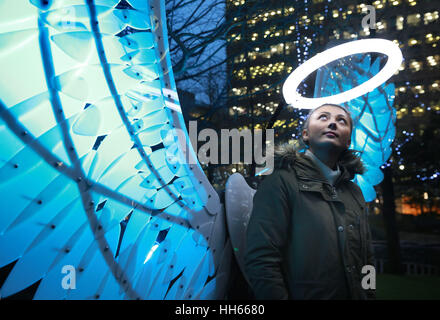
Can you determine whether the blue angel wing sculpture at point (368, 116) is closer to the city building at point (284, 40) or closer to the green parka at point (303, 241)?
the city building at point (284, 40)

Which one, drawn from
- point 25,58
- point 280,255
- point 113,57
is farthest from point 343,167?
point 25,58

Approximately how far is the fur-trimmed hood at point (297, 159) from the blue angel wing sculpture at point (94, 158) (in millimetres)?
429

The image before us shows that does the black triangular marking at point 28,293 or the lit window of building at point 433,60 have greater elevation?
the lit window of building at point 433,60

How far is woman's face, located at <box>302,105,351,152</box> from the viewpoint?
4.33 feet

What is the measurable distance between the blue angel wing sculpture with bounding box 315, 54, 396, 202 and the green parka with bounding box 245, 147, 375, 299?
5.64 ft

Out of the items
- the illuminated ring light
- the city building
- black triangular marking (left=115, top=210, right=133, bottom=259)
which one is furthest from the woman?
the city building

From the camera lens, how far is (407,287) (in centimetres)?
458

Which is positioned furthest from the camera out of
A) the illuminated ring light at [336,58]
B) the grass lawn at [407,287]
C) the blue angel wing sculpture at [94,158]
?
the grass lawn at [407,287]

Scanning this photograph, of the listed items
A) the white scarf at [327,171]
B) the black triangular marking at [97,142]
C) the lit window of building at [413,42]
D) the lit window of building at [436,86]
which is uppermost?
the lit window of building at [413,42]

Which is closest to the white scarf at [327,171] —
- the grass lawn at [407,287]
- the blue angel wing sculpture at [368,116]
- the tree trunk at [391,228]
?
the blue angel wing sculpture at [368,116]

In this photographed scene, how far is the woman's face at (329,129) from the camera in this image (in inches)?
51.9

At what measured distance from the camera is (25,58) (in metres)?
0.82
